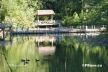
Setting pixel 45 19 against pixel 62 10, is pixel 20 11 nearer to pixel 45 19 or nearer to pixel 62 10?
pixel 45 19

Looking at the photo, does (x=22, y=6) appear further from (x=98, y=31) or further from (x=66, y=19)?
(x=98, y=31)

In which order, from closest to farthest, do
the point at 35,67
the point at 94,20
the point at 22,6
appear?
the point at 35,67 → the point at 94,20 → the point at 22,6

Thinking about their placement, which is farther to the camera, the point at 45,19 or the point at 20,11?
the point at 45,19

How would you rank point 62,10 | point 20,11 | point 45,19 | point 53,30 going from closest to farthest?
point 20,11 → point 53,30 → point 45,19 → point 62,10

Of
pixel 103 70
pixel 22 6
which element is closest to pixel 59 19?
pixel 22 6

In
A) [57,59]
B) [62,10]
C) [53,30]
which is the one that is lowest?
[53,30]

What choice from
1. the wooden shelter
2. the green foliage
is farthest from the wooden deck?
the wooden shelter

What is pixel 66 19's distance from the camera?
73625mm

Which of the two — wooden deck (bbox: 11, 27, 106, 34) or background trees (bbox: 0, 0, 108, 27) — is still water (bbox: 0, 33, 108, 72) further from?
wooden deck (bbox: 11, 27, 106, 34)

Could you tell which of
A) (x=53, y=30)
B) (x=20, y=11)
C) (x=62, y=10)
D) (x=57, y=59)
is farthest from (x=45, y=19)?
(x=57, y=59)

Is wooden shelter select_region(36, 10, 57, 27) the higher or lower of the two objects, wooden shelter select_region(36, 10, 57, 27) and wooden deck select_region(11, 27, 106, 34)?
the higher

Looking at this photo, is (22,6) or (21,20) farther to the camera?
(22,6)

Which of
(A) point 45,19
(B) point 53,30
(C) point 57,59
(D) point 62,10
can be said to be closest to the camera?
(C) point 57,59

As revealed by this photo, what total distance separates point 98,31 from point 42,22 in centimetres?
1248
